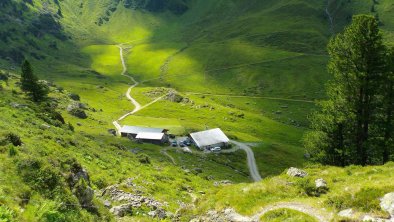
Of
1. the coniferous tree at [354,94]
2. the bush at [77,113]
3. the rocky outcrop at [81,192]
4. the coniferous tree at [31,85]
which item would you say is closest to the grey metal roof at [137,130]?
the bush at [77,113]

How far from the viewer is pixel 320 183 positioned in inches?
1083

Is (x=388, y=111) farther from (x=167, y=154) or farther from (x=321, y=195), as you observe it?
(x=167, y=154)

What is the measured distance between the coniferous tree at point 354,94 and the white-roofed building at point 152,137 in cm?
7111

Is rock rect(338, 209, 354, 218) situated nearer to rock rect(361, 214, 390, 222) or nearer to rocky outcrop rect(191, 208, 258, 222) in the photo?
rock rect(361, 214, 390, 222)

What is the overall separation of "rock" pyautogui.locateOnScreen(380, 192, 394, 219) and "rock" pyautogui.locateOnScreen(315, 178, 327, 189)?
19.8 feet

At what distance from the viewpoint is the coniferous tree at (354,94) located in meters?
39.5

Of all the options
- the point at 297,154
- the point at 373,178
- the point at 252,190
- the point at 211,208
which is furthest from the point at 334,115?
the point at 297,154

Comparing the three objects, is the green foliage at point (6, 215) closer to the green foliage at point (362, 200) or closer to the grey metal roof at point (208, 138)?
the green foliage at point (362, 200)

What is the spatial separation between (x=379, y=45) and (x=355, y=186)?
847 inches

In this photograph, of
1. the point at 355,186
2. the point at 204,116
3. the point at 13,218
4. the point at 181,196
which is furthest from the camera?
the point at 204,116

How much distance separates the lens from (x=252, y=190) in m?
27.8

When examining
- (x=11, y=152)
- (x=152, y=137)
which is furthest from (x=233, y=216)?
(x=152, y=137)

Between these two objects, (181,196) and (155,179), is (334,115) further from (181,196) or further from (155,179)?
(155,179)

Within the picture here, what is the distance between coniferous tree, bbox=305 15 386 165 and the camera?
39469mm
